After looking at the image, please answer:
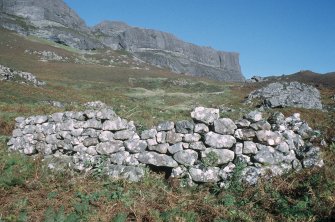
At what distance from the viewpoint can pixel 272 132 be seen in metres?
8.51

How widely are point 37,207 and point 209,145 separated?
445 cm

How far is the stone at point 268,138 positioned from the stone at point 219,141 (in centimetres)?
67

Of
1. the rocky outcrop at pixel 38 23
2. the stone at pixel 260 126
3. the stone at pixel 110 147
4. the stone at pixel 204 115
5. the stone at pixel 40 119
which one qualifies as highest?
the rocky outcrop at pixel 38 23

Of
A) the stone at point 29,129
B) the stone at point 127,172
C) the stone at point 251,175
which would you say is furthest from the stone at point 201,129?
the stone at point 29,129

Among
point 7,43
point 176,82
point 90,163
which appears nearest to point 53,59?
point 7,43

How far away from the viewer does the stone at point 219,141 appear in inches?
336

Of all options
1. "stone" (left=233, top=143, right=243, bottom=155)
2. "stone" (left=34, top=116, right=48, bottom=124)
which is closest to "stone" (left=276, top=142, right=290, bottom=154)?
"stone" (left=233, top=143, right=243, bottom=155)

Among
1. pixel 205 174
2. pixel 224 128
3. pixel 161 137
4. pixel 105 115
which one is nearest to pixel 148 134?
pixel 161 137

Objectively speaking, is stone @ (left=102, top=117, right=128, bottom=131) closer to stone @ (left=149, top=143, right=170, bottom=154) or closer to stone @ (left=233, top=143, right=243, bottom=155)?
stone @ (left=149, top=143, right=170, bottom=154)

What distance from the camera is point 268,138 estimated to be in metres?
8.45

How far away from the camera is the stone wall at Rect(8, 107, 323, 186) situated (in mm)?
8273

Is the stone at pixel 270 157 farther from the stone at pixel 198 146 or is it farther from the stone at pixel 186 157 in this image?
the stone at pixel 186 157

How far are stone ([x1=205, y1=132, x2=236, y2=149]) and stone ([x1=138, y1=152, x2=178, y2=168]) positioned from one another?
A: 109 centimetres

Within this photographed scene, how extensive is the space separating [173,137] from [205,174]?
136cm
